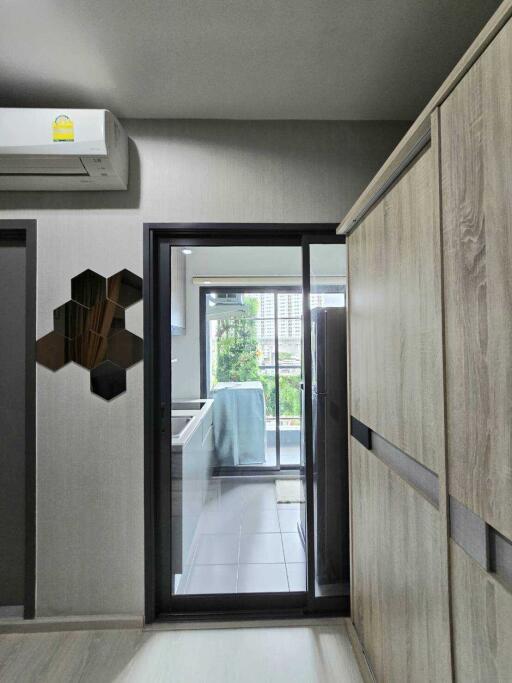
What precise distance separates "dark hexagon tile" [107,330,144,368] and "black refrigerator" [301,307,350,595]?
94cm

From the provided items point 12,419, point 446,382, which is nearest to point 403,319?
point 446,382

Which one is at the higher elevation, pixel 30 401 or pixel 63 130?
pixel 63 130

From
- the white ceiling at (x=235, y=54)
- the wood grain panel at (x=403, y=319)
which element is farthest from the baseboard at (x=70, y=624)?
the white ceiling at (x=235, y=54)

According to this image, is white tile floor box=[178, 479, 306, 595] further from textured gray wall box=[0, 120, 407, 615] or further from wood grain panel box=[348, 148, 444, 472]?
wood grain panel box=[348, 148, 444, 472]

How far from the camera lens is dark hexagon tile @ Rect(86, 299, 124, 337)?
Result: 7.43 feet

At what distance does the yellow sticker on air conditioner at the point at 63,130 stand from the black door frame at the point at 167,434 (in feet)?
1.72

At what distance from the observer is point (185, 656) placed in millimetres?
1993

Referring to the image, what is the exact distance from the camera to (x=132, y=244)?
2273 mm

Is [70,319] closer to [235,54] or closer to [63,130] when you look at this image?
[63,130]

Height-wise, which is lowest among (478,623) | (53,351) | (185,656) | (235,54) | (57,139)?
(185,656)

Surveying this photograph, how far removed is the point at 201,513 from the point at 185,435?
475 mm

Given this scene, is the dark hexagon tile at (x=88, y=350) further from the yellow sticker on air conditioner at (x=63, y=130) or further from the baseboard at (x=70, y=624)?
the baseboard at (x=70, y=624)

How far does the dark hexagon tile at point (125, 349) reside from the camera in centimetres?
226

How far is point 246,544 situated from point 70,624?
97 cm
